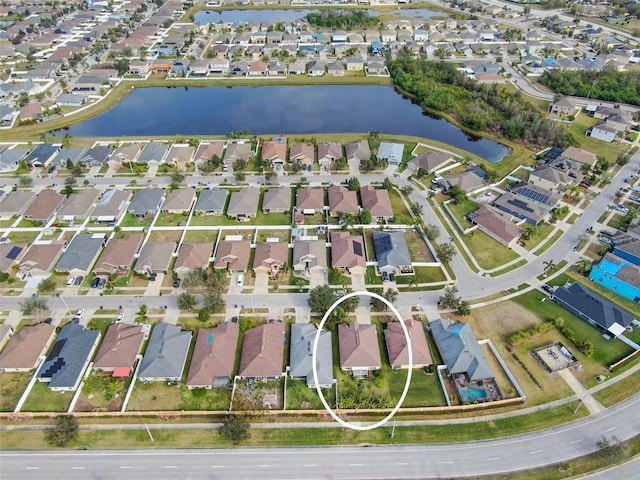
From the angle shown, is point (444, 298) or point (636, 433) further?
point (444, 298)

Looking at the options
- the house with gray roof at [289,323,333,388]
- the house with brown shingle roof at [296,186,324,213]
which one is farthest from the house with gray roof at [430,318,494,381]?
the house with brown shingle roof at [296,186,324,213]

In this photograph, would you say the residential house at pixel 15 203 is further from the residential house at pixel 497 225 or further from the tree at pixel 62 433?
the residential house at pixel 497 225

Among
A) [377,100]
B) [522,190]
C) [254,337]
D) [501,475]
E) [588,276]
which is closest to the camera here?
[501,475]

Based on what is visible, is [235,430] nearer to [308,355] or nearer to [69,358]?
[308,355]

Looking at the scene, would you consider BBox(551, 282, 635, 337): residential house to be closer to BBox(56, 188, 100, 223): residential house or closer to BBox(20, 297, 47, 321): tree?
BBox(20, 297, 47, 321): tree

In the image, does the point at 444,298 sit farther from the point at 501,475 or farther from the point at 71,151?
the point at 71,151

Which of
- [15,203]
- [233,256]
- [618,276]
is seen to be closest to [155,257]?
[233,256]

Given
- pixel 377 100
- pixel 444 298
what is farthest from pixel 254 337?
pixel 377 100
